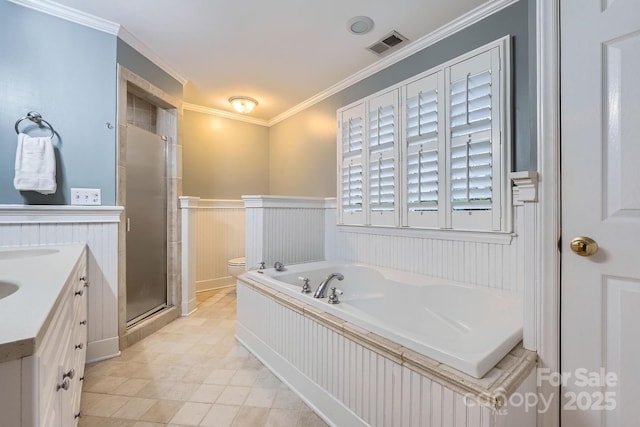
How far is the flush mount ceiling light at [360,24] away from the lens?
197cm

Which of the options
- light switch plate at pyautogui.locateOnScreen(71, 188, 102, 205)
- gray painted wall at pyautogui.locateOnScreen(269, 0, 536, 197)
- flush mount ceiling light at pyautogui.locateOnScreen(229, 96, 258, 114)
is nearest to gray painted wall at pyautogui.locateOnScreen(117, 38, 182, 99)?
flush mount ceiling light at pyautogui.locateOnScreen(229, 96, 258, 114)

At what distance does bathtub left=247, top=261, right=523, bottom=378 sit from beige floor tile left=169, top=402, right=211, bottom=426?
2.45ft

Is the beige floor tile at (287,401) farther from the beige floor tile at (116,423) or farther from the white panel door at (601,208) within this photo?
the white panel door at (601,208)

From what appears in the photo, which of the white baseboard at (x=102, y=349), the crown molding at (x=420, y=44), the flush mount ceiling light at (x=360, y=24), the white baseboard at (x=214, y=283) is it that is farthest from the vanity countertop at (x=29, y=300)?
the crown molding at (x=420, y=44)

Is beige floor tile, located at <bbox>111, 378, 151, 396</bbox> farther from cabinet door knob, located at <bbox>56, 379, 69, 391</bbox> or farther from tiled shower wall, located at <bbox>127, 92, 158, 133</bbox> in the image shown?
tiled shower wall, located at <bbox>127, 92, 158, 133</bbox>

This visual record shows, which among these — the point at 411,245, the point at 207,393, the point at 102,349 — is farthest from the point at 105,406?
the point at 411,245

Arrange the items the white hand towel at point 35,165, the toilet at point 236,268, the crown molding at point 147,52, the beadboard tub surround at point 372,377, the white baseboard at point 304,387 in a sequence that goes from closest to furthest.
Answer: the beadboard tub surround at point 372,377, the white baseboard at point 304,387, the white hand towel at point 35,165, the crown molding at point 147,52, the toilet at point 236,268

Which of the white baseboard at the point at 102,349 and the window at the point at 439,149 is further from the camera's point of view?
the white baseboard at the point at 102,349

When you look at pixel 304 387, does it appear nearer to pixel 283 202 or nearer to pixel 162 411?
pixel 162 411

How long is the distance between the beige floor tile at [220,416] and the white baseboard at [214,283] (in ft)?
7.49

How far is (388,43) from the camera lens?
88.0 inches

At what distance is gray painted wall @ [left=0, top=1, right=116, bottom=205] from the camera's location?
1.80 m

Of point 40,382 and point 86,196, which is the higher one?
point 86,196

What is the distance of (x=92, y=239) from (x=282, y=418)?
68.2 inches
